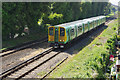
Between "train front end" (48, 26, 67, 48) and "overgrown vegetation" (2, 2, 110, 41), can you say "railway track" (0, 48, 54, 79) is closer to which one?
"train front end" (48, 26, 67, 48)

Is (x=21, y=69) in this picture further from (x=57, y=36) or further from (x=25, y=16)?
(x=25, y=16)

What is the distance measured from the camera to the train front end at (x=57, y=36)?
59.5 ft

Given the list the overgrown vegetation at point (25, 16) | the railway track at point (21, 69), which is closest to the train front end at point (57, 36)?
the railway track at point (21, 69)

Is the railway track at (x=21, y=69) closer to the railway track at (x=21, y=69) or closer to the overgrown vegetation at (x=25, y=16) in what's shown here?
the railway track at (x=21, y=69)

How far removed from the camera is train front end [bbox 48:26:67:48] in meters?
18.1

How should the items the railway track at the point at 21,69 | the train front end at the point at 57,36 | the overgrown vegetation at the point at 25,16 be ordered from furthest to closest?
1. the overgrown vegetation at the point at 25,16
2. the train front end at the point at 57,36
3. the railway track at the point at 21,69

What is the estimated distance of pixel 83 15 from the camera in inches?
2146

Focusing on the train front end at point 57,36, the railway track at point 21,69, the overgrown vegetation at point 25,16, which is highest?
the overgrown vegetation at point 25,16

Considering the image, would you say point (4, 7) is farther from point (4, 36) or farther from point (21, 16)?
point (4, 36)

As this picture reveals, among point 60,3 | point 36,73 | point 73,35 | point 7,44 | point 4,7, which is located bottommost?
point 36,73

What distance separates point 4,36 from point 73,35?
11.0 metres

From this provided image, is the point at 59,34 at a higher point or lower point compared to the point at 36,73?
higher

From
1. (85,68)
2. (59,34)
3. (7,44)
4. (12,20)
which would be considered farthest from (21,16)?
(85,68)

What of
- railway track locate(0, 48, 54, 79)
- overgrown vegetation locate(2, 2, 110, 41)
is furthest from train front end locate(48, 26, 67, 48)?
overgrown vegetation locate(2, 2, 110, 41)
